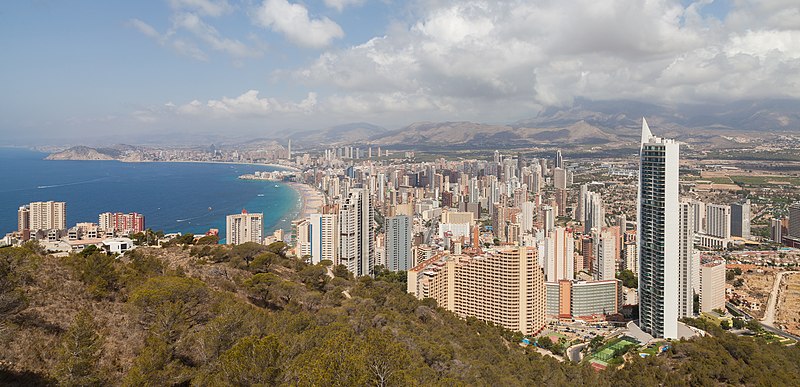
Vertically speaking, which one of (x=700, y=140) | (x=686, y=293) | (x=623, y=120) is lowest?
(x=686, y=293)

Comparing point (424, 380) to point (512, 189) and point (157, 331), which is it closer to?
point (157, 331)

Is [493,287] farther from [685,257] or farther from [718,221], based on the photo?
[718,221]

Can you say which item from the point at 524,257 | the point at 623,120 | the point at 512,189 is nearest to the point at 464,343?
the point at 524,257

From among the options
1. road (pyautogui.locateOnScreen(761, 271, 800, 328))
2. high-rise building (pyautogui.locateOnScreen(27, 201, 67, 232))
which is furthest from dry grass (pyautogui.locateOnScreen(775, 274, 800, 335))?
high-rise building (pyautogui.locateOnScreen(27, 201, 67, 232))

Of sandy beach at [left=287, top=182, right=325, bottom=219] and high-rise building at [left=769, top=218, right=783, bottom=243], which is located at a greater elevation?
sandy beach at [left=287, top=182, right=325, bottom=219]

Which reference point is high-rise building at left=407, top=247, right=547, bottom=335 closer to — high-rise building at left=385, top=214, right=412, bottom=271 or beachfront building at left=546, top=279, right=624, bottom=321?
beachfront building at left=546, top=279, right=624, bottom=321

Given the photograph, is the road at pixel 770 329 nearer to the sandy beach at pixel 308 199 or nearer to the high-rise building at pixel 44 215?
the sandy beach at pixel 308 199
